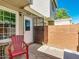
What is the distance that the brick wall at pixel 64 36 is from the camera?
8.70 meters

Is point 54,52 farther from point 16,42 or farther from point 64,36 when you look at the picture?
point 16,42

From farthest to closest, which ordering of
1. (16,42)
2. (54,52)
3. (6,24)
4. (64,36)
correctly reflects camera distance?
(64,36)
(54,52)
(6,24)
(16,42)

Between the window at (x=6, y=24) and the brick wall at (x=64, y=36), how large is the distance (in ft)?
13.2

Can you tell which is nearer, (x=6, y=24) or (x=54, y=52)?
(x=6, y=24)

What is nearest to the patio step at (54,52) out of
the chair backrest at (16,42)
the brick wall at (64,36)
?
the brick wall at (64,36)

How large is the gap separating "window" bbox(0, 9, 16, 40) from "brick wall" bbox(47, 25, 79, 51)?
13.2 ft

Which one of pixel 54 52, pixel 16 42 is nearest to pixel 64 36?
pixel 54 52

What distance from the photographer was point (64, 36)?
9484 mm

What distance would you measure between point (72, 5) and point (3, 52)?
129 ft

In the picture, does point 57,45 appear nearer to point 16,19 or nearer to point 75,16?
point 16,19

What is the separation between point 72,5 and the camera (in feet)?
136

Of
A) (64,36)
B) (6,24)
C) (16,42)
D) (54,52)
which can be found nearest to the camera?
(16,42)

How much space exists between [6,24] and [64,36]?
4691 mm

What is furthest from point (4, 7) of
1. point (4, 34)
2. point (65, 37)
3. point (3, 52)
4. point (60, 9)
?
point (60, 9)
